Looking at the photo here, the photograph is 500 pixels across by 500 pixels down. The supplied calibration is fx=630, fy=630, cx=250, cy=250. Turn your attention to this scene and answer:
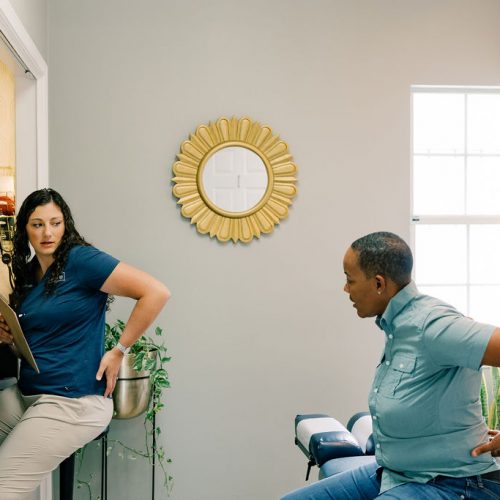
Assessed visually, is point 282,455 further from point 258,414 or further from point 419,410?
point 419,410

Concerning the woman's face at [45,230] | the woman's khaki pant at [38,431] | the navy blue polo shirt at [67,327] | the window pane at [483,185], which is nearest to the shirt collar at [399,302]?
the navy blue polo shirt at [67,327]

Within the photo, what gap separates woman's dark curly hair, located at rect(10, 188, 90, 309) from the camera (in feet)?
7.23

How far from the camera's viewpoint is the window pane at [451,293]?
354 cm

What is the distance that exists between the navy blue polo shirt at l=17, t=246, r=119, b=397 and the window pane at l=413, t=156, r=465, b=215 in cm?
201

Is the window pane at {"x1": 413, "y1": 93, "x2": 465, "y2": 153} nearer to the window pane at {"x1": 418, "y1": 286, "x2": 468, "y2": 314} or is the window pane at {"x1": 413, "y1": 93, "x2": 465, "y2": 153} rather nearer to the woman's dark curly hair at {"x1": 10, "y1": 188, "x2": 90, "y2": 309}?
the window pane at {"x1": 418, "y1": 286, "x2": 468, "y2": 314}

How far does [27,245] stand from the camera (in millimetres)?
2291

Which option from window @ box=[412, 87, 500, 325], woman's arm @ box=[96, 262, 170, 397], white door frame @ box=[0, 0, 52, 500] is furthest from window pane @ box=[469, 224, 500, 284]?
white door frame @ box=[0, 0, 52, 500]

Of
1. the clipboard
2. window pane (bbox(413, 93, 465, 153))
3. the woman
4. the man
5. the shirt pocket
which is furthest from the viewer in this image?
Result: window pane (bbox(413, 93, 465, 153))

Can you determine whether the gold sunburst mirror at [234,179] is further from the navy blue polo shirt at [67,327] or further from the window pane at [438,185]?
the navy blue polo shirt at [67,327]

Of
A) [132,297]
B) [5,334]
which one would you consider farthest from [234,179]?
[5,334]

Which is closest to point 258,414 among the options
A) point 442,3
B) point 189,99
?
point 189,99

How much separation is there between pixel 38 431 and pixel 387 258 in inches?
47.9

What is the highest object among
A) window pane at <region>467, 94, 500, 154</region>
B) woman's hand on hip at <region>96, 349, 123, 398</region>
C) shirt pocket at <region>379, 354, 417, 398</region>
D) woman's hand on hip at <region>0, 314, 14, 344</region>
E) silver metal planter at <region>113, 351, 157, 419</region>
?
window pane at <region>467, 94, 500, 154</region>

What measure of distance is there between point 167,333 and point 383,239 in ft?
5.70
